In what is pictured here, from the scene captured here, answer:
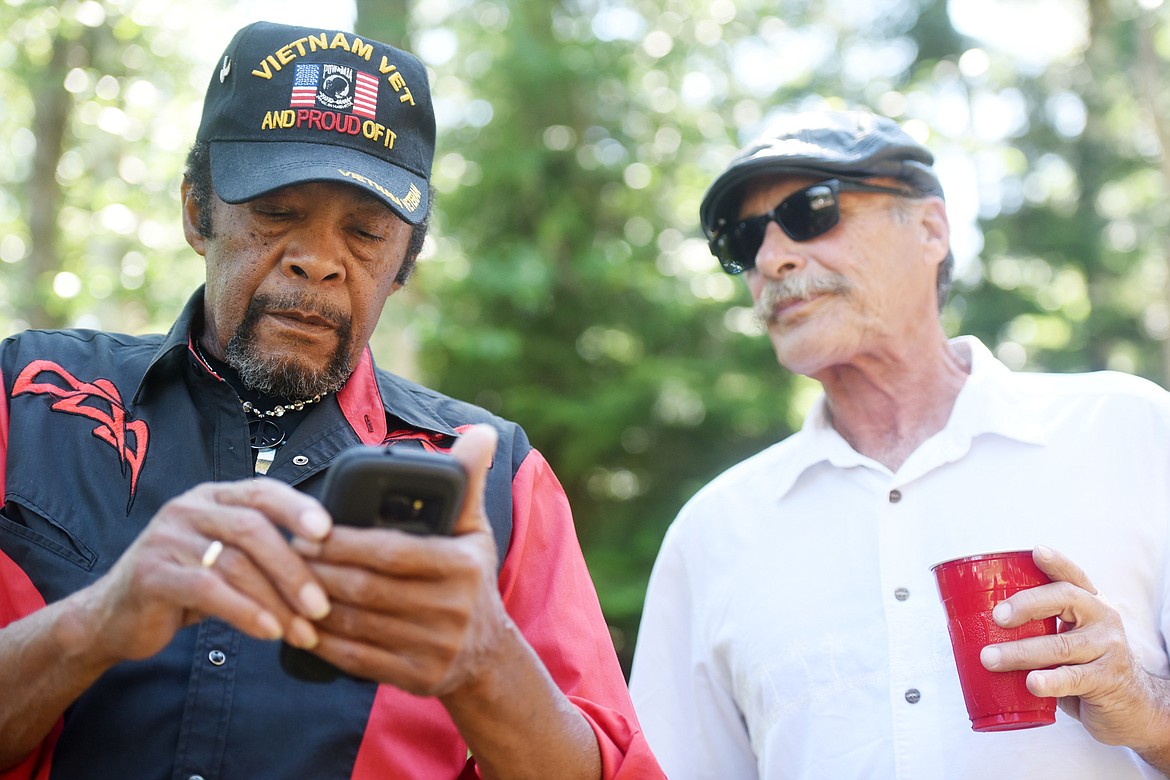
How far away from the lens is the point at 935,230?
3.36 meters

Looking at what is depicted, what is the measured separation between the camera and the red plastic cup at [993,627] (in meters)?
2.01

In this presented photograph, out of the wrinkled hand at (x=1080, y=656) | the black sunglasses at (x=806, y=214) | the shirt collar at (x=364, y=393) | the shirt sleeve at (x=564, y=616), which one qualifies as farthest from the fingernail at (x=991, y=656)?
the black sunglasses at (x=806, y=214)

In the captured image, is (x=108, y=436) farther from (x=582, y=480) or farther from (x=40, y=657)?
(x=582, y=480)

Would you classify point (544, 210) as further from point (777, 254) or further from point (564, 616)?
point (564, 616)

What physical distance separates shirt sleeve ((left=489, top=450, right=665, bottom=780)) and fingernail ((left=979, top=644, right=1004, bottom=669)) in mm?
660

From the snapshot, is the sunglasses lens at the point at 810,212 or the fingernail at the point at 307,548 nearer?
the fingernail at the point at 307,548

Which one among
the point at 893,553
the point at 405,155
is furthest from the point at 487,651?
the point at 893,553

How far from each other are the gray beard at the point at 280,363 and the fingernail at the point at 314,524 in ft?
2.82

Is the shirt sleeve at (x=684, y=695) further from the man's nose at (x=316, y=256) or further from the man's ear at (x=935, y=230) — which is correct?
the man's nose at (x=316, y=256)

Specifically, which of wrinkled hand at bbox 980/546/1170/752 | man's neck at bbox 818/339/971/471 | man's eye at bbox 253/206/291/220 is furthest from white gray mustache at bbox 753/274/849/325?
man's eye at bbox 253/206/291/220

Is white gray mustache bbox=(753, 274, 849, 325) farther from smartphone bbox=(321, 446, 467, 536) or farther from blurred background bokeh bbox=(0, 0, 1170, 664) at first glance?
blurred background bokeh bbox=(0, 0, 1170, 664)

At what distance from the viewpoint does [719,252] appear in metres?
3.43

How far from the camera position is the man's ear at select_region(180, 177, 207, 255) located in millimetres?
2321

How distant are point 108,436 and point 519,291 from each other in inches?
246
